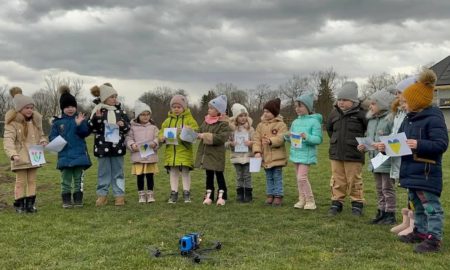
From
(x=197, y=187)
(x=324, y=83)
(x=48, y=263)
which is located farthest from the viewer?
(x=324, y=83)

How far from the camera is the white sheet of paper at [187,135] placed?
28.6 feet

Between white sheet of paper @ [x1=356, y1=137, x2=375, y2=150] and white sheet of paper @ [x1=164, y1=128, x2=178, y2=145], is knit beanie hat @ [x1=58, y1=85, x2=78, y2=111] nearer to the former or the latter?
white sheet of paper @ [x1=164, y1=128, x2=178, y2=145]

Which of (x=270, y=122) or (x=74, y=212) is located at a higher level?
(x=270, y=122)

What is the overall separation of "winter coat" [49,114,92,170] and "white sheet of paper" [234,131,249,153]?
2.73 m

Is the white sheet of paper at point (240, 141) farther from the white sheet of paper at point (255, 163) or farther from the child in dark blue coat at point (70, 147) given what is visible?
the child in dark blue coat at point (70, 147)

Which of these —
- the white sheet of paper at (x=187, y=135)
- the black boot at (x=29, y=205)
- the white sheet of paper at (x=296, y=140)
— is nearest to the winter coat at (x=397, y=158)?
the white sheet of paper at (x=296, y=140)

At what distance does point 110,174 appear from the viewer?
9070mm

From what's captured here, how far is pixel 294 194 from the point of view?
1056 centimetres

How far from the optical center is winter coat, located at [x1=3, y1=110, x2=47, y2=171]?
27.1 ft

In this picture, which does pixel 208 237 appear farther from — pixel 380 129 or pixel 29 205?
pixel 29 205

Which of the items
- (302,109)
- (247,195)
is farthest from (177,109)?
(302,109)

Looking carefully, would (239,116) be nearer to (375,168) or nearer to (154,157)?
(154,157)

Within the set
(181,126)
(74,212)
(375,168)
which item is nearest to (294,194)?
(181,126)

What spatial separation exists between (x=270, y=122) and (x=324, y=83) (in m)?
63.2
